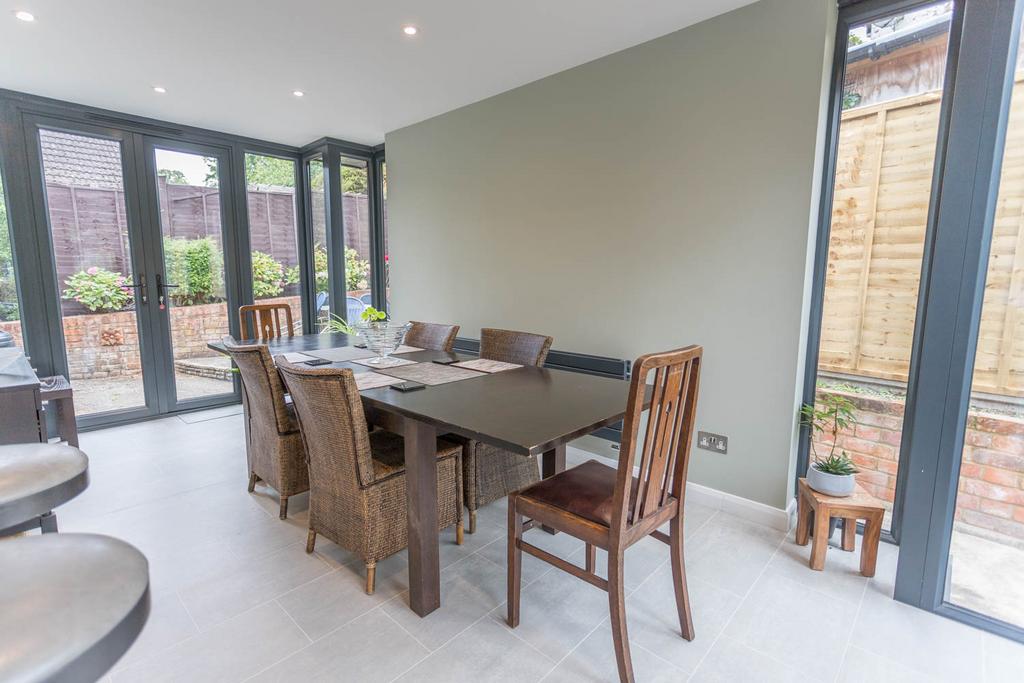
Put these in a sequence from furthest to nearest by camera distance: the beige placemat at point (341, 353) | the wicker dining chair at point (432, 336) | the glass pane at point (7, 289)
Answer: the glass pane at point (7, 289) < the wicker dining chair at point (432, 336) < the beige placemat at point (341, 353)

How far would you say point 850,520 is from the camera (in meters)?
2.23

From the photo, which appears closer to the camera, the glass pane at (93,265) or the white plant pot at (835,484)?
the white plant pot at (835,484)

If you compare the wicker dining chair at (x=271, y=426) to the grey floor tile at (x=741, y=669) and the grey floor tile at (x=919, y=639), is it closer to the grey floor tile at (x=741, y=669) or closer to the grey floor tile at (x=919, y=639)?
the grey floor tile at (x=741, y=669)

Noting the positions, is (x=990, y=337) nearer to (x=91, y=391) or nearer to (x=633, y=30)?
(x=633, y=30)

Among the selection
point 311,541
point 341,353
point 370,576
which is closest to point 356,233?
point 341,353

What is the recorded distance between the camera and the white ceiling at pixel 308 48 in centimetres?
235

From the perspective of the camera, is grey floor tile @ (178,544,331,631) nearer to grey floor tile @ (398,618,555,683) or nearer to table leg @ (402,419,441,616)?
table leg @ (402,419,441,616)

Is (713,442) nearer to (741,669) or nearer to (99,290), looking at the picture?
(741,669)

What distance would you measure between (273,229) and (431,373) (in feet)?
11.0

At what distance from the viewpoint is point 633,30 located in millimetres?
2566

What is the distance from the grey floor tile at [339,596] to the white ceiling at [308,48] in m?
2.57

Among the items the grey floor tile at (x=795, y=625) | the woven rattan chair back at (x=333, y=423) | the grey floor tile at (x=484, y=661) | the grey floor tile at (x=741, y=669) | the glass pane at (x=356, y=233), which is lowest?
the grey floor tile at (x=484, y=661)

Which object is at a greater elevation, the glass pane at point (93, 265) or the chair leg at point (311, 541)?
the glass pane at point (93, 265)

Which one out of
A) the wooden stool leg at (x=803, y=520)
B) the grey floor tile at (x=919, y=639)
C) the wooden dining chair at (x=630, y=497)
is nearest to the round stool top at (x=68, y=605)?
the wooden dining chair at (x=630, y=497)
